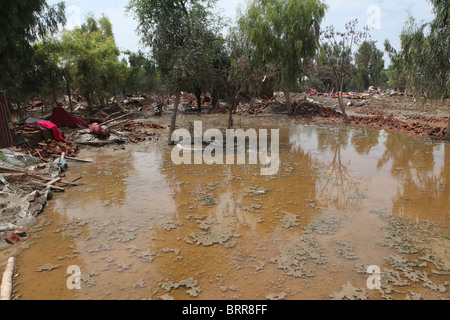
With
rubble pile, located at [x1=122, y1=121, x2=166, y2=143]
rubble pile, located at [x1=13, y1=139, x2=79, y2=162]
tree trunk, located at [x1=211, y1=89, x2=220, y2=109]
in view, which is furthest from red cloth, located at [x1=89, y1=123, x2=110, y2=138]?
tree trunk, located at [x1=211, y1=89, x2=220, y2=109]

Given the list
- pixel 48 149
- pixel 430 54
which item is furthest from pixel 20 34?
pixel 430 54

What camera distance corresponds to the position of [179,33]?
11.3 metres

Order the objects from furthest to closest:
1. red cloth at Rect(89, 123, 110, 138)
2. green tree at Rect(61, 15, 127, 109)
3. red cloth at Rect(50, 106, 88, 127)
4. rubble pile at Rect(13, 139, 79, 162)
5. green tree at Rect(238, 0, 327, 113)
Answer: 1. green tree at Rect(238, 0, 327, 113)
2. green tree at Rect(61, 15, 127, 109)
3. red cloth at Rect(50, 106, 88, 127)
4. red cloth at Rect(89, 123, 110, 138)
5. rubble pile at Rect(13, 139, 79, 162)

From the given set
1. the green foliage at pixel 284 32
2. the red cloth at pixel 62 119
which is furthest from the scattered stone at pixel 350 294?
the green foliage at pixel 284 32

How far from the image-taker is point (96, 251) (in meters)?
4.40

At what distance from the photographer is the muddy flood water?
361cm

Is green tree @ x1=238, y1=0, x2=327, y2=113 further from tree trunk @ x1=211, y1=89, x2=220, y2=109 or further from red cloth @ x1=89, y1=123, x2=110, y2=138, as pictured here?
red cloth @ x1=89, y1=123, x2=110, y2=138

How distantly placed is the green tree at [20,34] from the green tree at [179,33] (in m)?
4.39

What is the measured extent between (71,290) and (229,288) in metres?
2.03

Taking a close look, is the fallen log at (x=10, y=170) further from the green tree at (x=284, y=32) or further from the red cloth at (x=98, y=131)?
the green tree at (x=284, y=32)

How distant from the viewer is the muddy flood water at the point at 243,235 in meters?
3.61

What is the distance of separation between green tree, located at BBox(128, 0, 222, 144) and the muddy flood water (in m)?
4.68
